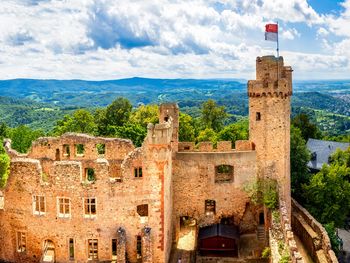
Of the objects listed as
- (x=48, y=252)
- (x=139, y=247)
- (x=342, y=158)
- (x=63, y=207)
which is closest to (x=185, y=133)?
(x=342, y=158)

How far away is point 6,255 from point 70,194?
689cm

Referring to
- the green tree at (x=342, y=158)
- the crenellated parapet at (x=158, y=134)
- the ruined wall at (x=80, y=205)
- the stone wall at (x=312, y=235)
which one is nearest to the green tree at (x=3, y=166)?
the ruined wall at (x=80, y=205)

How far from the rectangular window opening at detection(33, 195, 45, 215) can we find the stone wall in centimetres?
2020

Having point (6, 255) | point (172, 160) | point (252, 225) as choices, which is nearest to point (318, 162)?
point (252, 225)

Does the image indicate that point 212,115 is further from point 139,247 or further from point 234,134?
point 139,247

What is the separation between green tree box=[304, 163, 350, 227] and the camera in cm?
4184

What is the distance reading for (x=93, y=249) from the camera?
101 ft

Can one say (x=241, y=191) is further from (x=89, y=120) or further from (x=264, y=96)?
(x=89, y=120)

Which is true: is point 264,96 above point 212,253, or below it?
above

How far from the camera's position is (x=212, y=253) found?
114ft

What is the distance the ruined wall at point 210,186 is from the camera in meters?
35.8

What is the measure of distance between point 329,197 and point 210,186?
519 inches

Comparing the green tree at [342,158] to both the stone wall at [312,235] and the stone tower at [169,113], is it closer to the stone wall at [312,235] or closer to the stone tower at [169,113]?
the stone wall at [312,235]

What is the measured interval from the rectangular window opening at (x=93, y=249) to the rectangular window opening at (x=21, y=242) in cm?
453
